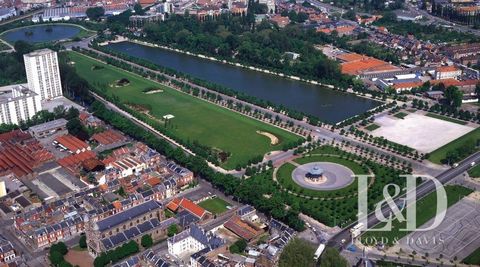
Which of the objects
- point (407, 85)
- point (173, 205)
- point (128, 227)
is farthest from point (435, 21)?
point (128, 227)

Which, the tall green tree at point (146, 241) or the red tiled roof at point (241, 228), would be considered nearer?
the tall green tree at point (146, 241)

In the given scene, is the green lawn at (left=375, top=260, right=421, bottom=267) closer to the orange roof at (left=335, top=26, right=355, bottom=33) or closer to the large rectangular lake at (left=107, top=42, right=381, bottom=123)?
the large rectangular lake at (left=107, top=42, right=381, bottom=123)

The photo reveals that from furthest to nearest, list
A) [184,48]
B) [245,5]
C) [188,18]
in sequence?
1. [245,5]
2. [188,18]
3. [184,48]

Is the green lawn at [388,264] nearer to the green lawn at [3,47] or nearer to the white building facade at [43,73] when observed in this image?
the white building facade at [43,73]

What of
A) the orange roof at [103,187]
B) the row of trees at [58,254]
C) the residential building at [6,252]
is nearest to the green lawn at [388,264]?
the row of trees at [58,254]

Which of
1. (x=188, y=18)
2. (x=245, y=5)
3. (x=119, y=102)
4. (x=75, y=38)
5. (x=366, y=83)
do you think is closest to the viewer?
(x=119, y=102)

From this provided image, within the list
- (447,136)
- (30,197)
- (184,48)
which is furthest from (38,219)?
(184,48)

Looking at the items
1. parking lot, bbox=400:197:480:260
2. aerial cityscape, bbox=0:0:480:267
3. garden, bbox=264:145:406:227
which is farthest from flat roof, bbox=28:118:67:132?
parking lot, bbox=400:197:480:260

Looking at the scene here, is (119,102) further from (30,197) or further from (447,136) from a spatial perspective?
(447,136)
